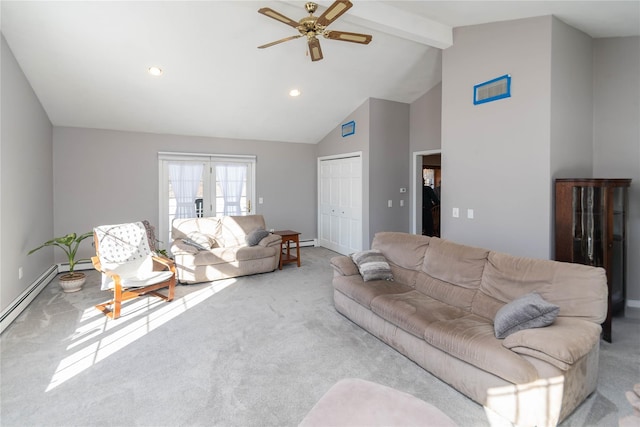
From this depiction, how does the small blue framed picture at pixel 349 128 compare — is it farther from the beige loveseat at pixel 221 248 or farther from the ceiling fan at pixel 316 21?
the ceiling fan at pixel 316 21

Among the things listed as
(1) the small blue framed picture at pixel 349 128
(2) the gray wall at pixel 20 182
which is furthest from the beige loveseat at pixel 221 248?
(1) the small blue framed picture at pixel 349 128

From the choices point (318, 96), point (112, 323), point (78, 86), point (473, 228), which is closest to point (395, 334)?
point (473, 228)

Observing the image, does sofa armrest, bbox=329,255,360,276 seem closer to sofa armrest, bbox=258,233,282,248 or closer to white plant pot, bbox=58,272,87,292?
sofa armrest, bbox=258,233,282,248

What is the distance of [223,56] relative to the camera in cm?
437

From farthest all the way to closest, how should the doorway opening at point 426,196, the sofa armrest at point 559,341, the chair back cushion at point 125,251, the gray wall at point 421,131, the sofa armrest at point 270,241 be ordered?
the doorway opening at point 426,196
the gray wall at point 421,131
the sofa armrest at point 270,241
the chair back cushion at point 125,251
the sofa armrest at point 559,341

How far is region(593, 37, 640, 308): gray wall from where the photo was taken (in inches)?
143

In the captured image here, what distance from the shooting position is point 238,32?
13.1 feet

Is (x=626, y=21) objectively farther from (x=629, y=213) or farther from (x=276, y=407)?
(x=276, y=407)

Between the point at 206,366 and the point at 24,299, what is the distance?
2.88 metres

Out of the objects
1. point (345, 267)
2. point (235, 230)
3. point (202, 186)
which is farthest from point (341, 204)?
point (345, 267)

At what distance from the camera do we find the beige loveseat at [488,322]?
190cm

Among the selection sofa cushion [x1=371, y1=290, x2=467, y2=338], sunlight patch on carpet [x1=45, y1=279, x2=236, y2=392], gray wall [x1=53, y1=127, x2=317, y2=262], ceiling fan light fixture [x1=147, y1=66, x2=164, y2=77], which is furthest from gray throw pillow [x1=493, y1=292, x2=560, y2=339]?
gray wall [x1=53, y1=127, x2=317, y2=262]

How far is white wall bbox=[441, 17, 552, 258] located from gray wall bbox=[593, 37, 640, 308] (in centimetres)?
108

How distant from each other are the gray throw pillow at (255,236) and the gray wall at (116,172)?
1.58 metres
